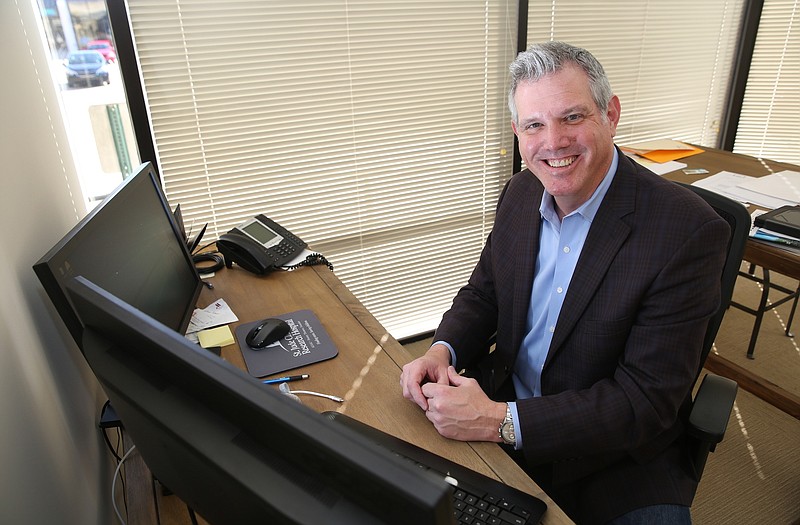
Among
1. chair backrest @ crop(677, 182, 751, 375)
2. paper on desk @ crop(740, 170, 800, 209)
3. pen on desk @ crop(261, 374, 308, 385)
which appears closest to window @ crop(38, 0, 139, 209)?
pen on desk @ crop(261, 374, 308, 385)

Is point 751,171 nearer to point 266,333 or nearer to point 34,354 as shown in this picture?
point 266,333

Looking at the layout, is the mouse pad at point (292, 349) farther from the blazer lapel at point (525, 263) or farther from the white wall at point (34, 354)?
the blazer lapel at point (525, 263)

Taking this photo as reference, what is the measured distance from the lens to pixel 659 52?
2.95 meters

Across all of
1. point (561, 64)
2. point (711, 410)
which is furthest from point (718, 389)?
point (561, 64)

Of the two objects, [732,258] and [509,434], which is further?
[732,258]

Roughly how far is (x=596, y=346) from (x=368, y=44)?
5.33 ft

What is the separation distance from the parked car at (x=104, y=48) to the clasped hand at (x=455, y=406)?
1584 millimetres

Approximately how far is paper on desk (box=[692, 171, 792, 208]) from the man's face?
1.10 metres

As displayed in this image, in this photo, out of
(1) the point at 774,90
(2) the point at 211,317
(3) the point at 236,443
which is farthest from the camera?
(1) the point at 774,90

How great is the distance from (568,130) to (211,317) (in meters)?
1.04

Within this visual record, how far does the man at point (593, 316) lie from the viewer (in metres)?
1.12

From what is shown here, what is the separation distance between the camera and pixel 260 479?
1.47ft

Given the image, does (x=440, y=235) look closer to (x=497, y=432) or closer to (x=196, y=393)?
(x=497, y=432)

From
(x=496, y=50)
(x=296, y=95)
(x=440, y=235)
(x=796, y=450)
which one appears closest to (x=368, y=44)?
(x=296, y=95)
